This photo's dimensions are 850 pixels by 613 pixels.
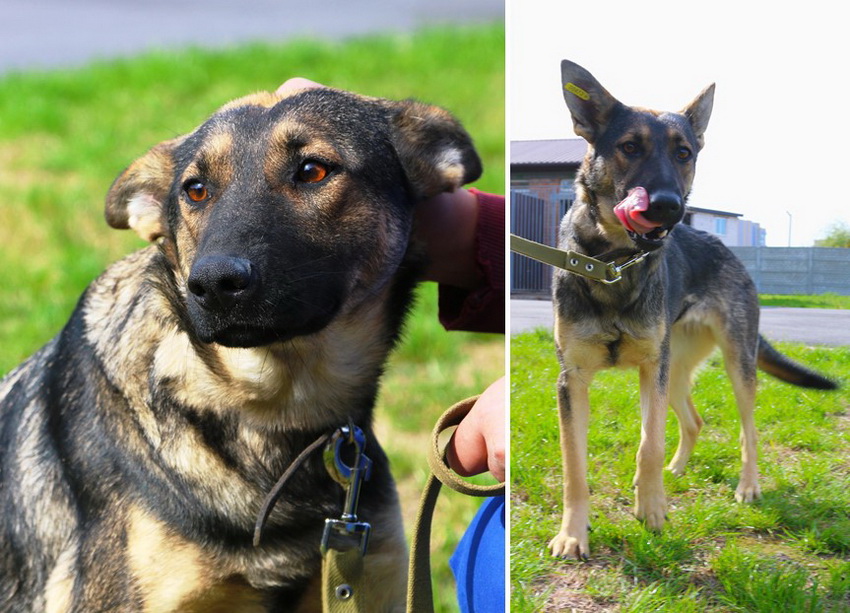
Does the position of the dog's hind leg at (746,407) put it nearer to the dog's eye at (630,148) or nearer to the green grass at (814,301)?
the green grass at (814,301)

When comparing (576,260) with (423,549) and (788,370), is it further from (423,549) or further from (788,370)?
(423,549)

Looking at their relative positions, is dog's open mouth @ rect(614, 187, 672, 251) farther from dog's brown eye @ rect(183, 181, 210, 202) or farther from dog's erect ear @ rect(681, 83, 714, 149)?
dog's brown eye @ rect(183, 181, 210, 202)

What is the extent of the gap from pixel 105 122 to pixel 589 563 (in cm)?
590

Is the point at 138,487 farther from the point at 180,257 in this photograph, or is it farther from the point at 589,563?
the point at 589,563

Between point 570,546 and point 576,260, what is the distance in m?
0.42

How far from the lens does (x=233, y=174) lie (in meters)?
2.07

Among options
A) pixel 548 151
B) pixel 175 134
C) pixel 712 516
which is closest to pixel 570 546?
pixel 712 516

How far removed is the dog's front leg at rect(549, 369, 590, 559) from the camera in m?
1.35

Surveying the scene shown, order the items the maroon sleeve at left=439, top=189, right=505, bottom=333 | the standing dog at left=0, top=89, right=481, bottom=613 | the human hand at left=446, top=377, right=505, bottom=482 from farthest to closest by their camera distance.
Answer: the maroon sleeve at left=439, top=189, right=505, bottom=333
the standing dog at left=0, top=89, right=481, bottom=613
the human hand at left=446, top=377, right=505, bottom=482

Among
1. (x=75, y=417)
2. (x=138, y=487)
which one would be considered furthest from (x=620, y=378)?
(x=75, y=417)

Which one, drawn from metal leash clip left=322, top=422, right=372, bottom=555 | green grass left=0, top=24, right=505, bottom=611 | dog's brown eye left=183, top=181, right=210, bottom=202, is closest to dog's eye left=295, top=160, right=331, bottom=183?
dog's brown eye left=183, top=181, right=210, bottom=202

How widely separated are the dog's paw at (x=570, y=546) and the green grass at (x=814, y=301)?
0.43m

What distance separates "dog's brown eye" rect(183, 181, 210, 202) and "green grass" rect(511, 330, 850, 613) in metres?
1.05

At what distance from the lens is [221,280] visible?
1.82 meters
